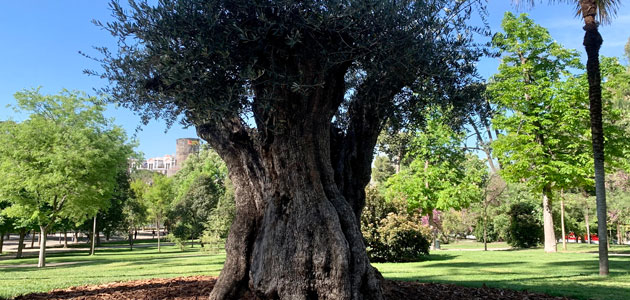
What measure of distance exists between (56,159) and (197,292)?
1801 centimetres

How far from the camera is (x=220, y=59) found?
5.66 metres

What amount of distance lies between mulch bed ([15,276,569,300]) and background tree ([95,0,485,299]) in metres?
1.29

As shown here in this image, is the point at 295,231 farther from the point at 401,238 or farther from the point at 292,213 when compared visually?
the point at 401,238

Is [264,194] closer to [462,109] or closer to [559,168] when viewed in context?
[462,109]

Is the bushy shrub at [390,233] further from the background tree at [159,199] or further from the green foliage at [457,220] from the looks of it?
the background tree at [159,199]

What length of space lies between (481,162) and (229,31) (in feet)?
116

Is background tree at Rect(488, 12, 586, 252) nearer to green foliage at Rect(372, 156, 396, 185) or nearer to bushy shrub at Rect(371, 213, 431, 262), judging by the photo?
bushy shrub at Rect(371, 213, 431, 262)

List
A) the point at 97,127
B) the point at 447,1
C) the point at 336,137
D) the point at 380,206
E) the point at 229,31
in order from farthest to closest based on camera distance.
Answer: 1. the point at 97,127
2. the point at 380,206
3. the point at 336,137
4. the point at 447,1
5. the point at 229,31

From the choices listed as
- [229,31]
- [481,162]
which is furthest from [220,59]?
[481,162]

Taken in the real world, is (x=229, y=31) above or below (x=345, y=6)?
below

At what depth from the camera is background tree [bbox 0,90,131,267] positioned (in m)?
22.4

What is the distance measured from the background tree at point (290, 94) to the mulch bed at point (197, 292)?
129cm

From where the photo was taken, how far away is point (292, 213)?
21.6 ft

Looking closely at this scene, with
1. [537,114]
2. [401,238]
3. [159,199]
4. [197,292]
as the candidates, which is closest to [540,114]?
[537,114]
